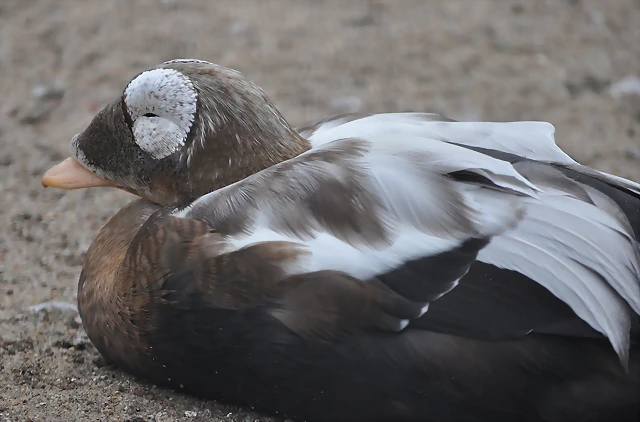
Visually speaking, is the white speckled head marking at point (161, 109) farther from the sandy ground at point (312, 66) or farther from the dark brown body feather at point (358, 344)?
the sandy ground at point (312, 66)

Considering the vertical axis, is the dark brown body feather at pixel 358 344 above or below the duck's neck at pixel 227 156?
below

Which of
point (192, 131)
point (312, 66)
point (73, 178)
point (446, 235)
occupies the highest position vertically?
point (192, 131)

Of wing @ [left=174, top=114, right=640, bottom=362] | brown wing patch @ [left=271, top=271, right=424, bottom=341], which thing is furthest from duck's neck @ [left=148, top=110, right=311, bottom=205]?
brown wing patch @ [left=271, top=271, right=424, bottom=341]

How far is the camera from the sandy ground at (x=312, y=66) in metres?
4.02

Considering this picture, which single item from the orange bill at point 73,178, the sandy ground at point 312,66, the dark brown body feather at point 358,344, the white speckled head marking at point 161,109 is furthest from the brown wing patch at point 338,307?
the sandy ground at point 312,66

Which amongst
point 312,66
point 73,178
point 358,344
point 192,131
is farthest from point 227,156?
point 312,66

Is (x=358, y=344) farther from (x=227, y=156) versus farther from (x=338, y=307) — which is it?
(x=227, y=156)

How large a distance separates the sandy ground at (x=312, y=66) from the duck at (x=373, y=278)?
42.0 inches

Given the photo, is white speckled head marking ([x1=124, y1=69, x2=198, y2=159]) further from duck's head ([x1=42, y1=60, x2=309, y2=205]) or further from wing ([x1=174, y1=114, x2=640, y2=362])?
wing ([x1=174, y1=114, x2=640, y2=362])

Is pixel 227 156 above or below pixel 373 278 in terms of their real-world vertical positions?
above

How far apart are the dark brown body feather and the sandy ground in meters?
1.14

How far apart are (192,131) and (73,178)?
472 millimetres

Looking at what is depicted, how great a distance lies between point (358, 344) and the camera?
2.19 metres

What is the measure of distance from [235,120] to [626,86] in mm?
2999
